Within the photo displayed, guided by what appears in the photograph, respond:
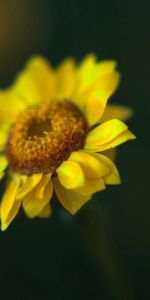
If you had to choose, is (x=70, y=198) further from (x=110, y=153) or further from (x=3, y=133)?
(x=3, y=133)

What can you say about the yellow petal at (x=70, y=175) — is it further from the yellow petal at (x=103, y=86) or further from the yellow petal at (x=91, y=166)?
the yellow petal at (x=103, y=86)

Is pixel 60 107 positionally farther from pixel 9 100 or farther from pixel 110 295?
pixel 110 295

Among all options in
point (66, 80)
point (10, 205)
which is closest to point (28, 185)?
point (10, 205)

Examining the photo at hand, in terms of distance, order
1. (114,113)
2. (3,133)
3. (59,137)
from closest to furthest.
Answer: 1. (59,137)
2. (114,113)
3. (3,133)

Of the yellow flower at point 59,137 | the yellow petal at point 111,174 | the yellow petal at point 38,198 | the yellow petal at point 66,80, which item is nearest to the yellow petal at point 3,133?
the yellow flower at point 59,137

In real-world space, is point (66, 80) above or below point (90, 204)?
above
